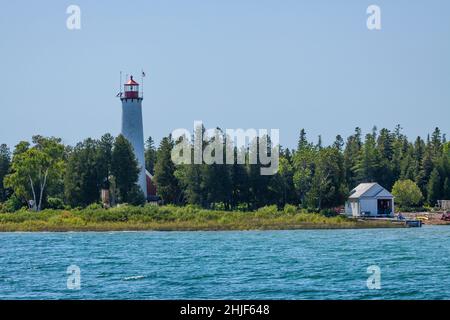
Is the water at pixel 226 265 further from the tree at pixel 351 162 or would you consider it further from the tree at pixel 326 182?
the tree at pixel 351 162

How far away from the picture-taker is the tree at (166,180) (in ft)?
292

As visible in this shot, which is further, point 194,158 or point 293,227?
point 194,158

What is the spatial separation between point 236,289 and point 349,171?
72.6 metres

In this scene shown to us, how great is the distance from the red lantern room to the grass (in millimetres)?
9734

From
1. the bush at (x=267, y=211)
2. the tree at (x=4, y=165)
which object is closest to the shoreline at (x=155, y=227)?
the bush at (x=267, y=211)

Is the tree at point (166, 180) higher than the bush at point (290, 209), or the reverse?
the tree at point (166, 180)

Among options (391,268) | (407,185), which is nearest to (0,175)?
(407,185)

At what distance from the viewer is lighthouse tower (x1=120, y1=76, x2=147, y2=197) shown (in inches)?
3233

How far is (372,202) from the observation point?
91875mm

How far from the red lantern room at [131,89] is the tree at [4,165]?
66.1ft

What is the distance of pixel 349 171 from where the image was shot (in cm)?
10588

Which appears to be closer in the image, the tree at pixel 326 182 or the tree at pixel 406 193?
the tree at pixel 326 182

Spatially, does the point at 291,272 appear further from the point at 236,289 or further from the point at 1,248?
the point at 1,248

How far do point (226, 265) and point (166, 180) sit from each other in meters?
46.2
